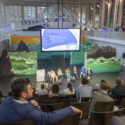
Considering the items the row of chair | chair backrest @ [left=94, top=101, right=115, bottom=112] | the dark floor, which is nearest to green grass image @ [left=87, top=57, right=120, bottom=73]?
the dark floor

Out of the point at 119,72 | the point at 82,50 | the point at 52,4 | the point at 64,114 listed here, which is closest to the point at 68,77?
the point at 119,72

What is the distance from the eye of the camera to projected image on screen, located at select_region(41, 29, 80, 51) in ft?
31.2

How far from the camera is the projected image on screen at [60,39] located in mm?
9500

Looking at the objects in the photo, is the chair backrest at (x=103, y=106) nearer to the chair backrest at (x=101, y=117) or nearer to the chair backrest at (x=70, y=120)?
the chair backrest at (x=101, y=117)

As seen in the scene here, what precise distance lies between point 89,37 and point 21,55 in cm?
953

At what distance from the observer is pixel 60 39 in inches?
380

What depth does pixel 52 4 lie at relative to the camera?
31438mm

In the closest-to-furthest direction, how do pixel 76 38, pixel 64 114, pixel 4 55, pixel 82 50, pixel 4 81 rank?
pixel 64 114 → pixel 4 81 → pixel 76 38 → pixel 4 55 → pixel 82 50

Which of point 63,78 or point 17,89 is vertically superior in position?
point 17,89

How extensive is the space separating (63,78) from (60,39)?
250 centimetres

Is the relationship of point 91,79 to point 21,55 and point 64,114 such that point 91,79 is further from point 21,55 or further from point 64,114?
point 64,114

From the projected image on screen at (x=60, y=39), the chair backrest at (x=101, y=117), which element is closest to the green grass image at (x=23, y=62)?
the projected image on screen at (x=60, y=39)

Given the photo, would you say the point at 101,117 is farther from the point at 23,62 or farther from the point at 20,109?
the point at 23,62

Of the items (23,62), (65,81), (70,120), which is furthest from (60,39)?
(70,120)
